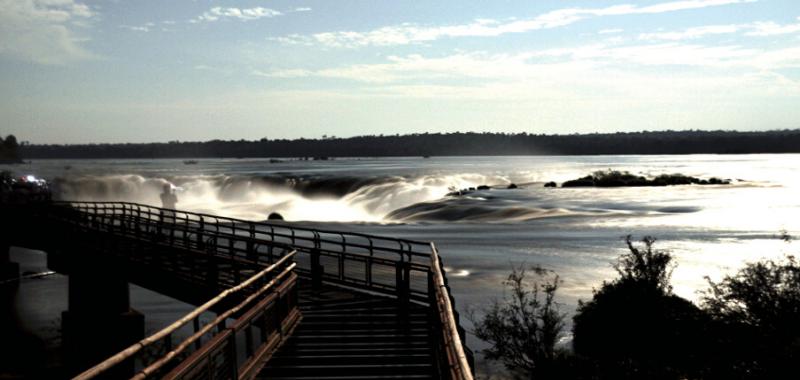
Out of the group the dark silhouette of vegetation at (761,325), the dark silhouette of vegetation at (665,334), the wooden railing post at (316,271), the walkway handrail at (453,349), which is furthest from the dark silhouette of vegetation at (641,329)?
the walkway handrail at (453,349)

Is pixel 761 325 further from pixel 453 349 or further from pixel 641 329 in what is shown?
pixel 453 349

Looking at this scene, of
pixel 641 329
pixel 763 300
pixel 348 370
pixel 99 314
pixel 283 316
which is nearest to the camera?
pixel 348 370

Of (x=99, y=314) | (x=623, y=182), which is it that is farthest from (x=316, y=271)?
(x=623, y=182)

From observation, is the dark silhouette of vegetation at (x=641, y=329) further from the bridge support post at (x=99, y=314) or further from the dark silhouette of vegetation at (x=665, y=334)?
the bridge support post at (x=99, y=314)

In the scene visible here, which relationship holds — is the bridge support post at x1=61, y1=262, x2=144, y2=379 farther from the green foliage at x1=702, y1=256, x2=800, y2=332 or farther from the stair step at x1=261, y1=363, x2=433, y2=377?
the green foliage at x1=702, y1=256, x2=800, y2=332

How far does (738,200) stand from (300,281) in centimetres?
9081

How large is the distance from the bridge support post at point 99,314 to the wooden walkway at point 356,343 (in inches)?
582

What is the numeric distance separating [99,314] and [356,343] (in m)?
20.4

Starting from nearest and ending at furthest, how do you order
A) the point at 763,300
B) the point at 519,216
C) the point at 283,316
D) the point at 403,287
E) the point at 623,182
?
the point at 283,316 < the point at 403,287 < the point at 763,300 < the point at 519,216 < the point at 623,182

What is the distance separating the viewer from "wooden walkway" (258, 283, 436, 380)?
13477 mm

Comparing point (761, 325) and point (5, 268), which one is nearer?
point (761, 325)

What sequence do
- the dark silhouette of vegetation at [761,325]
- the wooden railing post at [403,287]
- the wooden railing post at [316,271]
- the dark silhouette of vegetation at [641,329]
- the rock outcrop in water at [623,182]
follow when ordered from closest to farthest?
1. the dark silhouette of vegetation at [761,325]
2. the wooden railing post at [403,287]
3. the dark silhouette of vegetation at [641,329]
4. the wooden railing post at [316,271]
5. the rock outcrop in water at [623,182]

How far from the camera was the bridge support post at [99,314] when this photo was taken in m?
32.0

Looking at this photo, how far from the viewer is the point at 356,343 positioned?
15.5 meters
